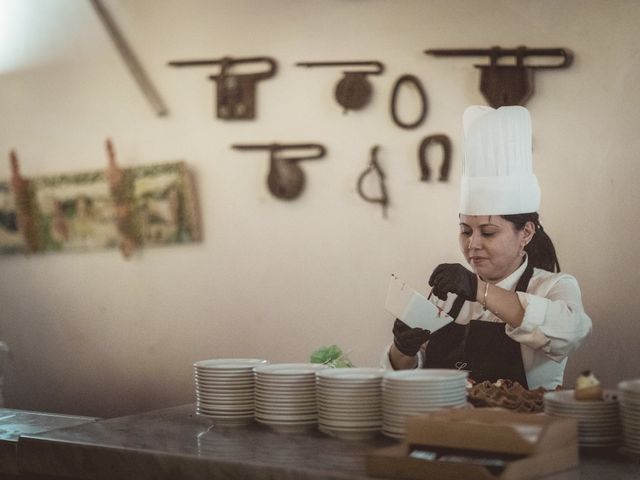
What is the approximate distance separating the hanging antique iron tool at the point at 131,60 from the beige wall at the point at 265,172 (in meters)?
0.05

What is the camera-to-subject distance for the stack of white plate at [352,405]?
243 cm

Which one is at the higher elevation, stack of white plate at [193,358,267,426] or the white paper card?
the white paper card

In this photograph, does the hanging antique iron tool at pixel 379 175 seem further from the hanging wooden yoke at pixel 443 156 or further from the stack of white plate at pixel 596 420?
the stack of white plate at pixel 596 420

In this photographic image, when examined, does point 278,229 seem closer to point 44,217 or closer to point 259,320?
point 259,320

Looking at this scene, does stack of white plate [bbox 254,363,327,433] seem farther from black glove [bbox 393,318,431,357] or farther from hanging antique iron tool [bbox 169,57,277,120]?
hanging antique iron tool [bbox 169,57,277,120]

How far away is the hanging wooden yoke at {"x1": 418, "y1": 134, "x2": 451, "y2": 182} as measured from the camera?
4250 millimetres

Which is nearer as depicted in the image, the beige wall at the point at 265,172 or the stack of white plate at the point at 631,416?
the stack of white plate at the point at 631,416

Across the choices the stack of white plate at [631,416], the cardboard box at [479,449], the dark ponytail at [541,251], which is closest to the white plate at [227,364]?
the cardboard box at [479,449]

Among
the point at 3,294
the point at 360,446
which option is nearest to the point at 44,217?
the point at 3,294

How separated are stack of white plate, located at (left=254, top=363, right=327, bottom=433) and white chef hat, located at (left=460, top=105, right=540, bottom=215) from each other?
1408 mm

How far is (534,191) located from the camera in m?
3.74

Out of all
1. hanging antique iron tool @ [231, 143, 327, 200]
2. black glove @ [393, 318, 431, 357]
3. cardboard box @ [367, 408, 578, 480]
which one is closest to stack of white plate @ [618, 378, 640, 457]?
cardboard box @ [367, 408, 578, 480]

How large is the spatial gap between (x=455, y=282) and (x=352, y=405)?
3.50 feet

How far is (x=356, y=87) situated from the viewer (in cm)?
446
